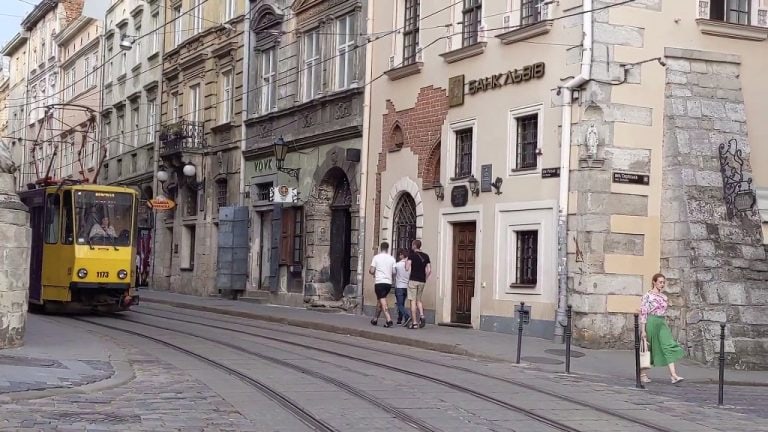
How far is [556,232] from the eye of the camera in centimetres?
1938

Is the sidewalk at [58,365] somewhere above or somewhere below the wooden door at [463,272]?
below

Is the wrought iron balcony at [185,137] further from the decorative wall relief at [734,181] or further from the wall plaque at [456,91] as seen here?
the decorative wall relief at [734,181]

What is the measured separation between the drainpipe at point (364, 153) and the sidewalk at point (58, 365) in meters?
9.44

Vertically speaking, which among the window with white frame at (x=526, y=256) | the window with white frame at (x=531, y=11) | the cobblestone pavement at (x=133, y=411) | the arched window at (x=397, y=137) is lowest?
the cobblestone pavement at (x=133, y=411)

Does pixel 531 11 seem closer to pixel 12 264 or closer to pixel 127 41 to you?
pixel 12 264

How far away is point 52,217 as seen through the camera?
2417 cm

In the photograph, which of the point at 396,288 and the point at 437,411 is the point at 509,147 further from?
the point at 437,411

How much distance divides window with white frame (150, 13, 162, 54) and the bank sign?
23.1 meters

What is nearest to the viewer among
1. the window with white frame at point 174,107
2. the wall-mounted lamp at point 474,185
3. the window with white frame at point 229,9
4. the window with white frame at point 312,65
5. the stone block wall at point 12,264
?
the stone block wall at point 12,264

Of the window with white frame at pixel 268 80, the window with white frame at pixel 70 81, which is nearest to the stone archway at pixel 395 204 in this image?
the window with white frame at pixel 268 80

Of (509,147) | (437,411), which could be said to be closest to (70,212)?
(509,147)

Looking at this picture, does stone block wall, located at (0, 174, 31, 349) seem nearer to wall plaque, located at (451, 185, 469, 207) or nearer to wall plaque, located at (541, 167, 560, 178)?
wall plaque, located at (541, 167, 560, 178)

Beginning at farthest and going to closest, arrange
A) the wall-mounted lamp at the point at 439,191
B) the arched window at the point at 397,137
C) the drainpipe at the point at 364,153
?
the drainpipe at the point at 364,153, the arched window at the point at 397,137, the wall-mounted lamp at the point at 439,191

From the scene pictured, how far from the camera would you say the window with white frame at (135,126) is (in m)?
45.1
